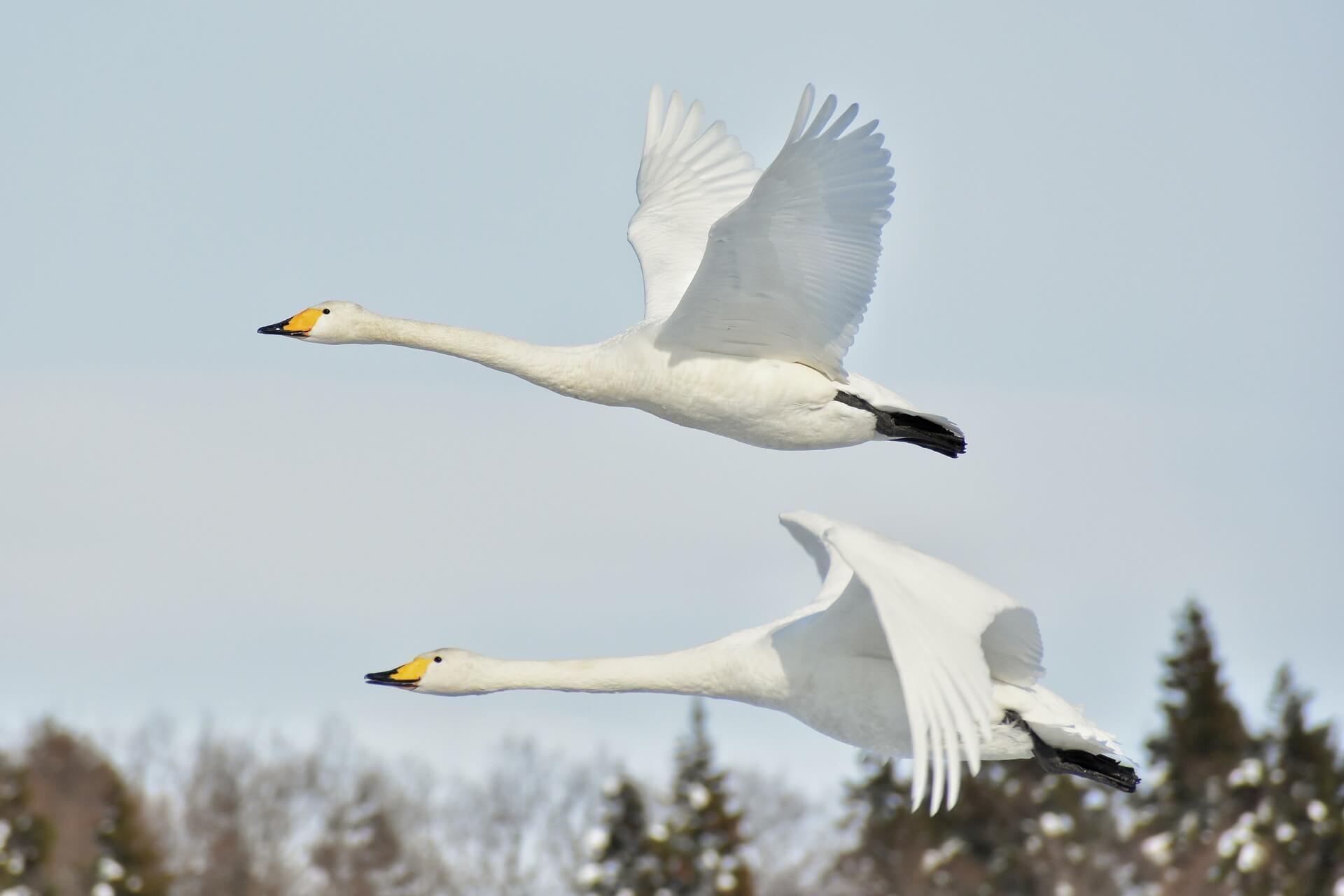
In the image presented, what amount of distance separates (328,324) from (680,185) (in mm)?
4240

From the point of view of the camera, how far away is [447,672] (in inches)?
518

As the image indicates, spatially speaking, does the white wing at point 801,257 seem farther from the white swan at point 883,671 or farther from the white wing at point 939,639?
the white wing at point 939,639

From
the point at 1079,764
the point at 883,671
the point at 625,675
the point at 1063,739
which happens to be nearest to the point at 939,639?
the point at 883,671

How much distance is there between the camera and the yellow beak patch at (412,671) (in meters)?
13.0

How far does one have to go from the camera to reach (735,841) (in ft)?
142

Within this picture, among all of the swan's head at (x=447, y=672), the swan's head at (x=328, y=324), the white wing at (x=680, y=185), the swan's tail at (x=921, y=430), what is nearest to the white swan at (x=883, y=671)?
the swan's head at (x=447, y=672)

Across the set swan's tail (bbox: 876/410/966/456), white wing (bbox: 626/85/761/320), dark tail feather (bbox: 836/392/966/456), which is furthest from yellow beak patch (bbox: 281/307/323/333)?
swan's tail (bbox: 876/410/966/456)

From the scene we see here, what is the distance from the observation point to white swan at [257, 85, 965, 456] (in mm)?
13250

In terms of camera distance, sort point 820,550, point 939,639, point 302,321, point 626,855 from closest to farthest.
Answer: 1. point 939,639
2. point 302,321
3. point 820,550
4. point 626,855

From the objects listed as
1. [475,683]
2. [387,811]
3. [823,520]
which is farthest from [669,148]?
[387,811]

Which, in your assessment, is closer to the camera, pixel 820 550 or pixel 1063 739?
pixel 1063 739

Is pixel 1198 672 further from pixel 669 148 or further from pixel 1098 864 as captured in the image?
pixel 669 148

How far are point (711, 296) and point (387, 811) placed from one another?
2365 inches

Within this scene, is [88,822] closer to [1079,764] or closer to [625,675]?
[625,675]
